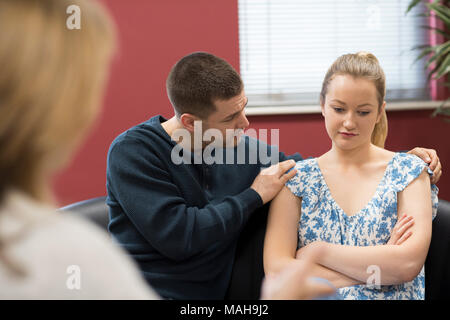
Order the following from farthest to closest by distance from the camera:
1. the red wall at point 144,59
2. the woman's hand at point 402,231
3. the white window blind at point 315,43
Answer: the white window blind at point 315,43
the red wall at point 144,59
the woman's hand at point 402,231

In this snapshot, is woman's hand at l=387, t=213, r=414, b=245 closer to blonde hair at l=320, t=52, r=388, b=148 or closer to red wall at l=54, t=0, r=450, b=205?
blonde hair at l=320, t=52, r=388, b=148

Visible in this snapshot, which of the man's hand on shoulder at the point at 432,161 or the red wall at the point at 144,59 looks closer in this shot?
the man's hand on shoulder at the point at 432,161

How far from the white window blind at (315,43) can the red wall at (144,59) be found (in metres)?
0.16

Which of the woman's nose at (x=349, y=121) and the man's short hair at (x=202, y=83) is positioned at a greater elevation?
the man's short hair at (x=202, y=83)

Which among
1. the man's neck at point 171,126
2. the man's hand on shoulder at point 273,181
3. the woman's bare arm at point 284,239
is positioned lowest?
the woman's bare arm at point 284,239

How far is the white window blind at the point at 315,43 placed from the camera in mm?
2848

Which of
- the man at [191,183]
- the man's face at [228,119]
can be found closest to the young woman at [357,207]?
the man at [191,183]

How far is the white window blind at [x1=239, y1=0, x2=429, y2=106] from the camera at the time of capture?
2848mm

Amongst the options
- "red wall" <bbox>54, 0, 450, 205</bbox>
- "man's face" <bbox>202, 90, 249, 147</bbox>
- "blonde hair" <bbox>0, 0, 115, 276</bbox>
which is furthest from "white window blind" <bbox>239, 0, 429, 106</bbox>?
"blonde hair" <bbox>0, 0, 115, 276</bbox>

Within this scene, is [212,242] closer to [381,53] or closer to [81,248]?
[81,248]

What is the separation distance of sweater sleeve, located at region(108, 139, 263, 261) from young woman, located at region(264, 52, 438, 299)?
165mm

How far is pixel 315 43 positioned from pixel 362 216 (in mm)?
1652

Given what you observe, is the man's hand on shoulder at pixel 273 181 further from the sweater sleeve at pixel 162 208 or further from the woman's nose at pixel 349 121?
the woman's nose at pixel 349 121

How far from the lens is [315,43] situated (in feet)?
9.47
